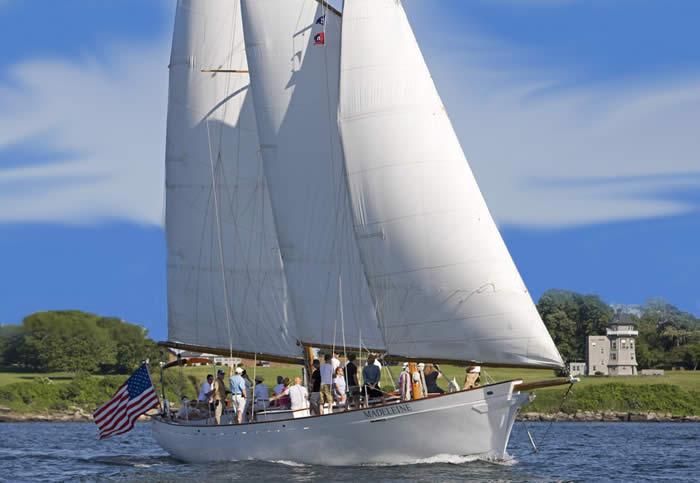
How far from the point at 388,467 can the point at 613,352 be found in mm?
127891

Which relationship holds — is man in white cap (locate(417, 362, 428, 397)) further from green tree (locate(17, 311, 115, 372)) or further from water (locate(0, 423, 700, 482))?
green tree (locate(17, 311, 115, 372))

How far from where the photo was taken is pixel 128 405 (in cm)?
4775

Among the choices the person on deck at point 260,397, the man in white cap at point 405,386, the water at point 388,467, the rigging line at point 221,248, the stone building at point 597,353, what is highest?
the rigging line at point 221,248

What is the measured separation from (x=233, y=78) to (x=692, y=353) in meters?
120

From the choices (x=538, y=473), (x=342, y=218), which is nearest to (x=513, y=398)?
(x=538, y=473)

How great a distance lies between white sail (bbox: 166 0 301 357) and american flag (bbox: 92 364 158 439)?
14.8 ft

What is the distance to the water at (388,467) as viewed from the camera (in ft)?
123

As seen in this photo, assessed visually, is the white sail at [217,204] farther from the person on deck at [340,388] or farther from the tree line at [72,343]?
the tree line at [72,343]

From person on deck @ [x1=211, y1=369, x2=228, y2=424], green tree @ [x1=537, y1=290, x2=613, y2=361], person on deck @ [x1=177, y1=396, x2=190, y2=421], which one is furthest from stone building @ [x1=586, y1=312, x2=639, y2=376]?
person on deck @ [x1=211, y1=369, x2=228, y2=424]

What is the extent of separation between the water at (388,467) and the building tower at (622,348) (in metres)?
Answer: 94.9

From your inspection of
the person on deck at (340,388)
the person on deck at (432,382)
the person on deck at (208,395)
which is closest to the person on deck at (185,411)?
the person on deck at (208,395)

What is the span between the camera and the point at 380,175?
1583 inches

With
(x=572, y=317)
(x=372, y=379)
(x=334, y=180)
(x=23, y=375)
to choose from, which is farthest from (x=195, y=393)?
(x=572, y=317)

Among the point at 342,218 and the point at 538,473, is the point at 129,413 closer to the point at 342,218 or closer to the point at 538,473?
the point at 342,218
